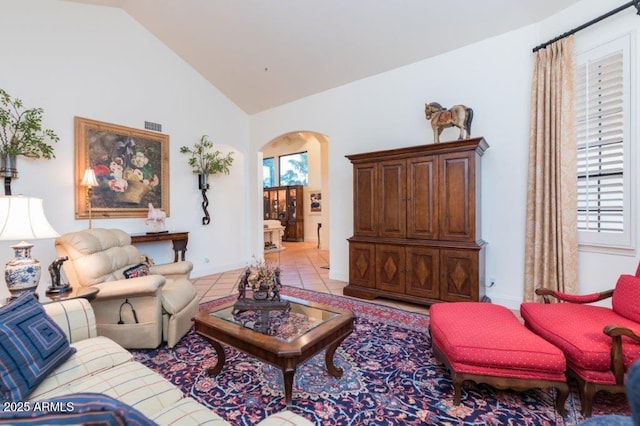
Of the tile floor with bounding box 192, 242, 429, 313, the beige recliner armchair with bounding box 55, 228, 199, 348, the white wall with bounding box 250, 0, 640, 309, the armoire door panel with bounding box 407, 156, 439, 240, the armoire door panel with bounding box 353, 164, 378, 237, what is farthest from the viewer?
the tile floor with bounding box 192, 242, 429, 313

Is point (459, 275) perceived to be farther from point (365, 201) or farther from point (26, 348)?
point (26, 348)

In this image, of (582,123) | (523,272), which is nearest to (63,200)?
(523,272)

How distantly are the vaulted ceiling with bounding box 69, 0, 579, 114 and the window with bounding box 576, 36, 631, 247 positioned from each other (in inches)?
31.1

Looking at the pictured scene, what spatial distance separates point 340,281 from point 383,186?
1.92m

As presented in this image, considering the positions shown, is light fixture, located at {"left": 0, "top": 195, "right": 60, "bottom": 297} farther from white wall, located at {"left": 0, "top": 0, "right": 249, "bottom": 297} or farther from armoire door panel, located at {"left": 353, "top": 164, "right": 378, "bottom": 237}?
armoire door panel, located at {"left": 353, "top": 164, "right": 378, "bottom": 237}

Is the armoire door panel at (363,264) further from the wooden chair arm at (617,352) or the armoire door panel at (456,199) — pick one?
the wooden chair arm at (617,352)

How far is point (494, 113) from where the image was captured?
3.67m

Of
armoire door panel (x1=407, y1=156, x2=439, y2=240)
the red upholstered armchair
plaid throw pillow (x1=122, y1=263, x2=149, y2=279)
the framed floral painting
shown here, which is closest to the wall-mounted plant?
the framed floral painting

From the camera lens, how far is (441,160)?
3.47 m

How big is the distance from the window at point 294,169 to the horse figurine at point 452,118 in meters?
7.19

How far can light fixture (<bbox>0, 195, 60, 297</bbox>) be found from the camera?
2.01 metres

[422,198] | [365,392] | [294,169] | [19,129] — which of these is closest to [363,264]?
[422,198]

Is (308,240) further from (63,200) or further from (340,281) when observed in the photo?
(63,200)

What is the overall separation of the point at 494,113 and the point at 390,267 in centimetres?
229
